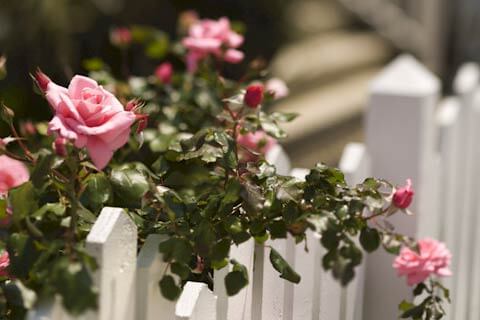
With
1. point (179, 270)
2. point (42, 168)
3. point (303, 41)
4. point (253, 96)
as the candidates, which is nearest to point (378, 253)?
point (253, 96)

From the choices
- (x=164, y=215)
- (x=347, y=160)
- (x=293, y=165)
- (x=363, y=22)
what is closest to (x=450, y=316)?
(x=347, y=160)

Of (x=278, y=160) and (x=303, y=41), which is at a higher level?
(x=303, y=41)

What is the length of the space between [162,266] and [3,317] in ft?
0.83

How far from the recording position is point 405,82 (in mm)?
2461

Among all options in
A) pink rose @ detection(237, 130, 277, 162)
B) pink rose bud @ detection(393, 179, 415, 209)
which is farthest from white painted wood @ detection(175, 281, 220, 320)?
pink rose @ detection(237, 130, 277, 162)

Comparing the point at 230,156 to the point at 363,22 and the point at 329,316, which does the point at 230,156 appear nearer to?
the point at 329,316

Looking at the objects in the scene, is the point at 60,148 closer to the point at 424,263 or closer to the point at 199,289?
the point at 199,289

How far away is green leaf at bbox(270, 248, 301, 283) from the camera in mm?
1645

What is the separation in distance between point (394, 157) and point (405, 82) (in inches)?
8.4

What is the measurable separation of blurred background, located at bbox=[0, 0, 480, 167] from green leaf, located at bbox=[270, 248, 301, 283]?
2031 mm

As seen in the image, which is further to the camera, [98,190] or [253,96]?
[253,96]

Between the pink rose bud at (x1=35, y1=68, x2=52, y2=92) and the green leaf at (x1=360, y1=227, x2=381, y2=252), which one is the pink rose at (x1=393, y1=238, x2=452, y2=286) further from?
the pink rose bud at (x1=35, y1=68, x2=52, y2=92)

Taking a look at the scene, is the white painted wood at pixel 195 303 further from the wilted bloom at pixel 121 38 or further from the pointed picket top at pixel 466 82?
the pointed picket top at pixel 466 82

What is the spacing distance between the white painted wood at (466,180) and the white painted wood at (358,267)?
39cm
